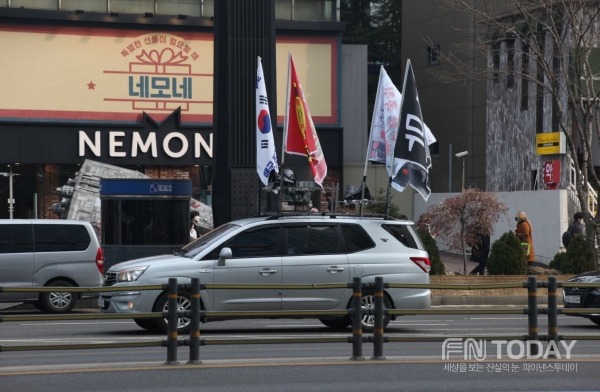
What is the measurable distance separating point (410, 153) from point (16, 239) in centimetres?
720

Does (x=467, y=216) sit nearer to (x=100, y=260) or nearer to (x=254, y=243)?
(x=100, y=260)

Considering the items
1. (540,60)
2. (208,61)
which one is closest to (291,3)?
(208,61)

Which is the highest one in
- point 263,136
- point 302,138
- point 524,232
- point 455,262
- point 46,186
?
point 263,136

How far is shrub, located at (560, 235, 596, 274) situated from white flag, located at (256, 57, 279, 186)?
668 cm

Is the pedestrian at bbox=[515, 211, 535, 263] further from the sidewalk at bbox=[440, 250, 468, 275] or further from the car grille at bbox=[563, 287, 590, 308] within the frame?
the car grille at bbox=[563, 287, 590, 308]

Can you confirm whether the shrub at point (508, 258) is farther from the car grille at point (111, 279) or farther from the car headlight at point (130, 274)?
the car headlight at point (130, 274)

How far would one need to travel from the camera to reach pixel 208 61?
39219 mm

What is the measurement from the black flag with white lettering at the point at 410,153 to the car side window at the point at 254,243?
13.0ft

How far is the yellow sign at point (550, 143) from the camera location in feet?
146

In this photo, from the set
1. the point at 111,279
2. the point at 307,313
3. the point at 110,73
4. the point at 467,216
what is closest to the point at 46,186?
the point at 110,73

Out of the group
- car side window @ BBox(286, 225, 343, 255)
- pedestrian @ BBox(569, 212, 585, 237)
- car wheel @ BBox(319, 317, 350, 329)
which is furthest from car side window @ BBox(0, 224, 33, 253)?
pedestrian @ BBox(569, 212, 585, 237)

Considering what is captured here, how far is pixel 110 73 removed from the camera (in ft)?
125

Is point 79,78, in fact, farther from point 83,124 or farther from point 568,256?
point 568,256

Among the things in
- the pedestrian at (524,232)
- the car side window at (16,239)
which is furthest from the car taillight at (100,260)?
the pedestrian at (524,232)
